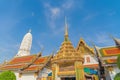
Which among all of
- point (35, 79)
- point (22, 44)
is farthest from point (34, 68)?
point (22, 44)

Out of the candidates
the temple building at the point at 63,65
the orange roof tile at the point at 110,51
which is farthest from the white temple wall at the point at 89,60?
the orange roof tile at the point at 110,51

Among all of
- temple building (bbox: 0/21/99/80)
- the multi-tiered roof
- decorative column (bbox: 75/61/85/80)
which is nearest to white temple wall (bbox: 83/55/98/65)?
temple building (bbox: 0/21/99/80)

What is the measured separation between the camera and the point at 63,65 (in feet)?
48.0

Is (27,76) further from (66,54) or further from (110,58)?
(110,58)

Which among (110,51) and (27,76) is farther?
(27,76)

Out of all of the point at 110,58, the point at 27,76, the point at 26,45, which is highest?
the point at 26,45

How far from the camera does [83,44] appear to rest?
2181 cm

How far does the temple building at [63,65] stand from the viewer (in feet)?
45.9

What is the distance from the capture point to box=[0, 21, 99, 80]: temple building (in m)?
14.0

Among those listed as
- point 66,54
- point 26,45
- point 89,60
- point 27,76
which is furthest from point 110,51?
point 26,45

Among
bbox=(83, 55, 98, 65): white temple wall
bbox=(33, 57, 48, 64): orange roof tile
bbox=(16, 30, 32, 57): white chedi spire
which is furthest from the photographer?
bbox=(16, 30, 32, 57): white chedi spire

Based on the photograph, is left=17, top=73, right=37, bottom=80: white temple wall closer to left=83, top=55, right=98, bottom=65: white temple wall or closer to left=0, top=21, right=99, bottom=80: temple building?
left=0, top=21, right=99, bottom=80: temple building

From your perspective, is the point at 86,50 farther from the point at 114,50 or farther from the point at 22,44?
the point at 22,44

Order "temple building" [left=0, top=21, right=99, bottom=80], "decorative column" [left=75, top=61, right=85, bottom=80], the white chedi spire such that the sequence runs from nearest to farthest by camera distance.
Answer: "decorative column" [left=75, top=61, right=85, bottom=80], "temple building" [left=0, top=21, right=99, bottom=80], the white chedi spire
